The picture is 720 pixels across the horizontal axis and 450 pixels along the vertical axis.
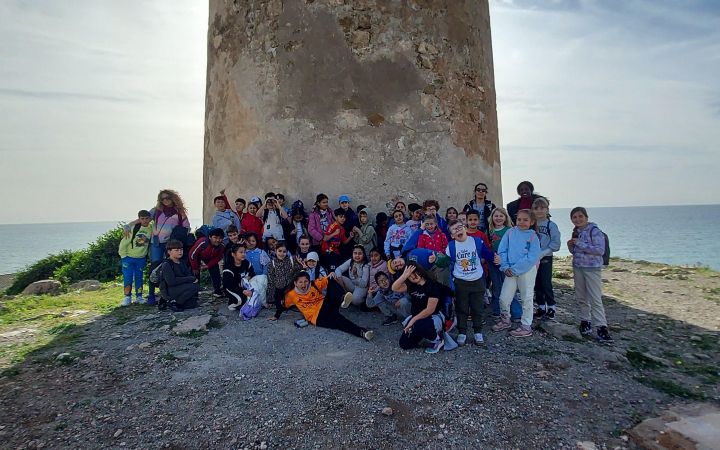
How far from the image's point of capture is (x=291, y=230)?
22.0 feet

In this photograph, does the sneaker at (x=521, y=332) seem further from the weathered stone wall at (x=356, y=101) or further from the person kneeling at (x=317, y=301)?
the weathered stone wall at (x=356, y=101)

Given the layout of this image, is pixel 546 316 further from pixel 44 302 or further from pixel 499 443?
pixel 44 302

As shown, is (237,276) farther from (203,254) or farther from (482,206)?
(482,206)

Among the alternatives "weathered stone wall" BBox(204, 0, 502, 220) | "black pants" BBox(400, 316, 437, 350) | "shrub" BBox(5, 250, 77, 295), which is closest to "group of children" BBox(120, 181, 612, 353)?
"black pants" BBox(400, 316, 437, 350)

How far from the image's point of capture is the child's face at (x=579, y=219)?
5195 millimetres

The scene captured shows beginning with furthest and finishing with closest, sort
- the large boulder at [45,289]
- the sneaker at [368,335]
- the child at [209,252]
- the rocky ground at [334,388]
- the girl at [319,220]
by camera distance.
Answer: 1. the large boulder at [45,289]
2. the child at [209,252]
3. the girl at [319,220]
4. the sneaker at [368,335]
5. the rocky ground at [334,388]

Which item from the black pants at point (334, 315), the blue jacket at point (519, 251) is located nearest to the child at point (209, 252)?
the black pants at point (334, 315)

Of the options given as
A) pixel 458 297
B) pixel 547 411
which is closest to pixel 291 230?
pixel 458 297

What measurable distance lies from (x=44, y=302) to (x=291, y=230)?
4.34 m

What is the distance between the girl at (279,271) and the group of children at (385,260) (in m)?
0.01

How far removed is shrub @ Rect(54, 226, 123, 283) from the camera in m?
11.8

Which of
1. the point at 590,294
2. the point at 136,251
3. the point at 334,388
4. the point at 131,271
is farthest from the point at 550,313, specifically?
the point at 131,271

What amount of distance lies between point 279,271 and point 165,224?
2.01 m

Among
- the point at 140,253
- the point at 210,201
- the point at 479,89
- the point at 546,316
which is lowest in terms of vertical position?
the point at 546,316
